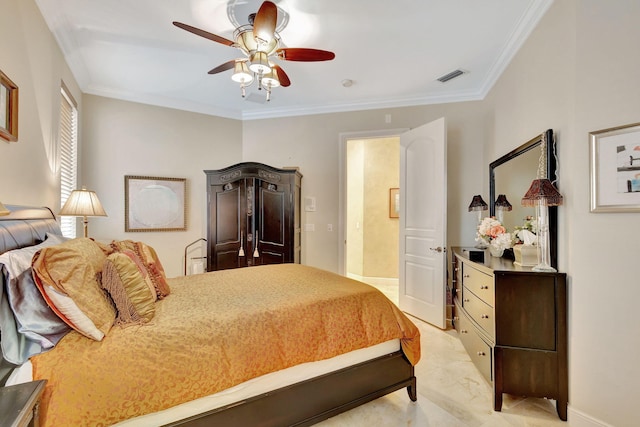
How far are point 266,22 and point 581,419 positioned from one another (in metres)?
3.02

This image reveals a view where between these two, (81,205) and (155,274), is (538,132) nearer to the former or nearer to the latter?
(155,274)

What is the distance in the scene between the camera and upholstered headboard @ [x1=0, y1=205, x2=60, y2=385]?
128 centimetres

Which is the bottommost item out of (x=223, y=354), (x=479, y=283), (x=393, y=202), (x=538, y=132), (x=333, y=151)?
(x=223, y=354)

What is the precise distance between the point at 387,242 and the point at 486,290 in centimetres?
314

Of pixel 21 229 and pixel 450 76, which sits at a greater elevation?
pixel 450 76

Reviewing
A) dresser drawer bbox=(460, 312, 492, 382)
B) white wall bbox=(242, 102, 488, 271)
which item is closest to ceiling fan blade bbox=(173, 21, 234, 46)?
white wall bbox=(242, 102, 488, 271)

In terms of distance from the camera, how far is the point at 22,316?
3.70 ft

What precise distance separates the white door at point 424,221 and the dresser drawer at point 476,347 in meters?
0.57

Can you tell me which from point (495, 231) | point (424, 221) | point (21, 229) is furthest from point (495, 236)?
point (21, 229)

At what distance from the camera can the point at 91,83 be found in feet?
11.4

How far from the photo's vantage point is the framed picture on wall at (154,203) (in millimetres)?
3779

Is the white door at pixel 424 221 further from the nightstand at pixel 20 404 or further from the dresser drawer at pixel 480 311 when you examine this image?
the nightstand at pixel 20 404

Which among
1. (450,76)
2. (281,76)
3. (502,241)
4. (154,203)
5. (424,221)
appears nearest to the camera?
(502,241)

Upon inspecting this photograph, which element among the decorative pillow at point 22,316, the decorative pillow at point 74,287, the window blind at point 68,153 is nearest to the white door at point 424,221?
the decorative pillow at point 74,287
